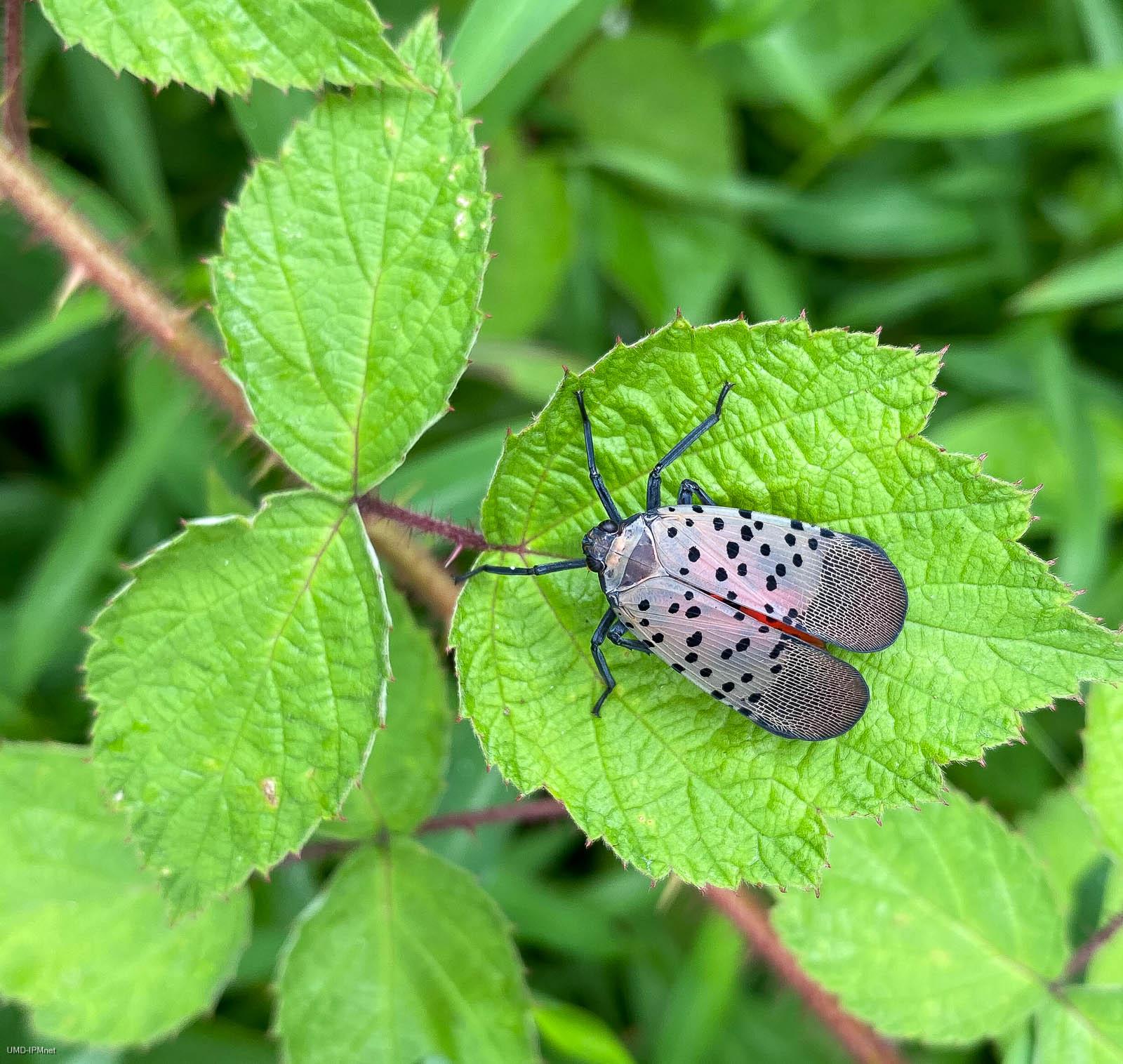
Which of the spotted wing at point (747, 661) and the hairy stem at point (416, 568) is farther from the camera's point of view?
the hairy stem at point (416, 568)

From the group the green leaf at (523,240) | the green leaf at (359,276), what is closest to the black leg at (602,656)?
the green leaf at (359,276)

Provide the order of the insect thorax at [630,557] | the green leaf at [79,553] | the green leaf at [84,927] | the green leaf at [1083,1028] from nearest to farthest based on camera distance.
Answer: the insect thorax at [630,557], the green leaf at [1083,1028], the green leaf at [84,927], the green leaf at [79,553]

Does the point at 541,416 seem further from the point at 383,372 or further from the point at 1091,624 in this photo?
the point at 1091,624

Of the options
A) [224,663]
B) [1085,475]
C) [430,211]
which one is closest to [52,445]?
[224,663]

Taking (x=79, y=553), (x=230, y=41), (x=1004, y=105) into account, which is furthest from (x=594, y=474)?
(x=1004, y=105)

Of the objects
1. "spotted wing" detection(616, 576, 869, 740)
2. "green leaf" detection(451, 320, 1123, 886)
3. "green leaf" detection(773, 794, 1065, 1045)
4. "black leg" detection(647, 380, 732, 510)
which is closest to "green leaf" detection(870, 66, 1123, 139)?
"green leaf" detection(451, 320, 1123, 886)

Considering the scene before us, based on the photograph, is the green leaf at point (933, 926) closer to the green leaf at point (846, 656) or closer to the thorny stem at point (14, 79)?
the green leaf at point (846, 656)
